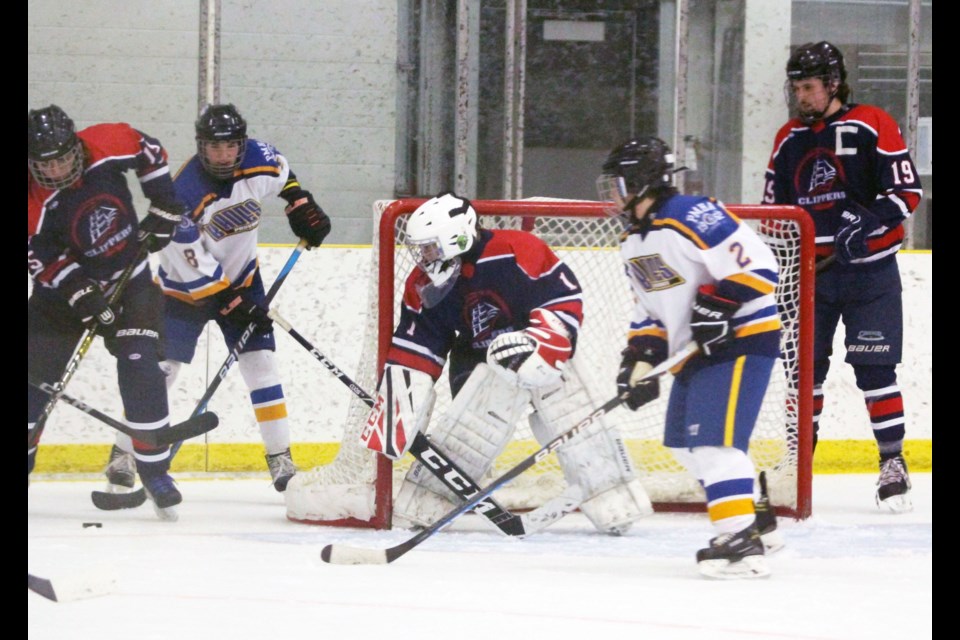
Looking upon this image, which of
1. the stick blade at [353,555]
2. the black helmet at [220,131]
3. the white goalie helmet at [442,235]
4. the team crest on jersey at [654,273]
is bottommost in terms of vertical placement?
the stick blade at [353,555]

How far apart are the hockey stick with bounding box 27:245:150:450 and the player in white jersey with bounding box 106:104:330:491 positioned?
195mm

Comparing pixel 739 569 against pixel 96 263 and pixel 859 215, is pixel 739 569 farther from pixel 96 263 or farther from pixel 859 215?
pixel 96 263

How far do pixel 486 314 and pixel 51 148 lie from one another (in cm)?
107

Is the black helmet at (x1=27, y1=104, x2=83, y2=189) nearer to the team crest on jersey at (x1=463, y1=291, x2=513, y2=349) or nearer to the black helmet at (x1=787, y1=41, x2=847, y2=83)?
the team crest on jersey at (x1=463, y1=291, x2=513, y2=349)

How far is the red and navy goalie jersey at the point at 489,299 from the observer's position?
9.82 feet

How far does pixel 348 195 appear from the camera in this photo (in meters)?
4.42

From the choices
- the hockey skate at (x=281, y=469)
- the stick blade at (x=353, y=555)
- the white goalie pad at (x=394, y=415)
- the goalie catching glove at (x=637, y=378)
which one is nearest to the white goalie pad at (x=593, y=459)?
the white goalie pad at (x=394, y=415)

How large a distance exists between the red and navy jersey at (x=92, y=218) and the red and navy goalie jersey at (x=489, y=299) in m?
0.74

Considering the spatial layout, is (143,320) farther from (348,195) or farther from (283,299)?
(348,195)

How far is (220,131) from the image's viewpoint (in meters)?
3.39

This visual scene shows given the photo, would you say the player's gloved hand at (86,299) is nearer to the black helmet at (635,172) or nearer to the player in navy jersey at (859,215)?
the black helmet at (635,172)

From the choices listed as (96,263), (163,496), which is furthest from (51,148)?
(163,496)

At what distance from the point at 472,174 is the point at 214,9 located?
38.3 inches

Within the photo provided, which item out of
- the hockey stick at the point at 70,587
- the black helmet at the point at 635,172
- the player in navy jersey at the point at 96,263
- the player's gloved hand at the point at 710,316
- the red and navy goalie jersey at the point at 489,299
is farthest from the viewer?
the player in navy jersey at the point at 96,263
